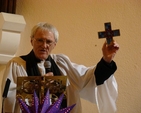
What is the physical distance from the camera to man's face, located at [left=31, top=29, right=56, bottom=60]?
1.83 meters

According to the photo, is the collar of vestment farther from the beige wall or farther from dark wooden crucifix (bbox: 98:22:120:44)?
the beige wall

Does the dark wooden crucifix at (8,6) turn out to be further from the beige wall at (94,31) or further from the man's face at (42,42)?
the man's face at (42,42)

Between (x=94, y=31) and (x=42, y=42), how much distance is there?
82 centimetres

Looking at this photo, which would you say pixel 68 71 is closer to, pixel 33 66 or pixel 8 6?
pixel 33 66

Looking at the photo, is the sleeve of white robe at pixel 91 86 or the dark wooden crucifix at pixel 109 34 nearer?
the dark wooden crucifix at pixel 109 34

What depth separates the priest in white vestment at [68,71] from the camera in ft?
6.00

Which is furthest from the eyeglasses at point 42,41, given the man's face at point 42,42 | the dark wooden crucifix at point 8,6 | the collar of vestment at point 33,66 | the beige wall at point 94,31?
the dark wooden crucifix at point 8,6

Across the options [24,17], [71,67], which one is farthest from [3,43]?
[71,67]

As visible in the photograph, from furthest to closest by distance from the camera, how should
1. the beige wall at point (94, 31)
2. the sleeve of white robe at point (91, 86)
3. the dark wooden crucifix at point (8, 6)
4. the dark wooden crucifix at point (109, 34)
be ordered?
the dark wooden crucifix at point (8, 6), the beige wall at point (94, 31), the sleeve of white robe at point (91, 86), the dark wooden crucifix at point (109, 34)

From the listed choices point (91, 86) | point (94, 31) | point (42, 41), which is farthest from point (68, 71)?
point (94, 31)

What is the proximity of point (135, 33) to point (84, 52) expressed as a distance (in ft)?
1.20

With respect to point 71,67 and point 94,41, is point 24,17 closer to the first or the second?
point 94,41

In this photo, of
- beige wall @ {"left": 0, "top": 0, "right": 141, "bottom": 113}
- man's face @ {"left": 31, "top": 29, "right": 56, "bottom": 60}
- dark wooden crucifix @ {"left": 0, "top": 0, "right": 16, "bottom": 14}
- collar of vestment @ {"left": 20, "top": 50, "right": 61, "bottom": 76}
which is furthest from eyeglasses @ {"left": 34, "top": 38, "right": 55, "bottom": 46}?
dark wooden crucifix @ {"left": 0, "top": 0, "right": 16, "bottom": 14}

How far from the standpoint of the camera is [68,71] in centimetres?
198
